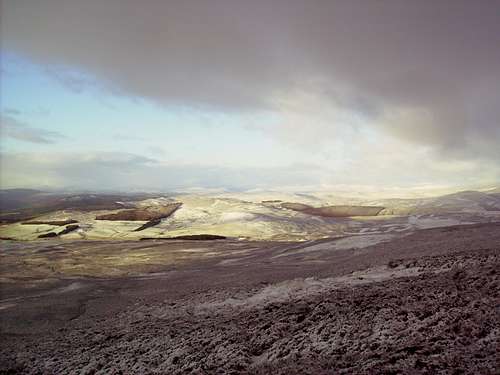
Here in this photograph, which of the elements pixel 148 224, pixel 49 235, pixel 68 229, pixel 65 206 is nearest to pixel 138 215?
pixel 148 224

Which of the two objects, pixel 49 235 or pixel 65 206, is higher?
pixel 65 206

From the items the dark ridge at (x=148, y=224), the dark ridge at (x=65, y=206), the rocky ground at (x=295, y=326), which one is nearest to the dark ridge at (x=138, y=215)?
the dark ridge at (x=148, y=224)

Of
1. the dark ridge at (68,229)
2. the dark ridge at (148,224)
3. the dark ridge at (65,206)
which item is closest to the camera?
the dark ridge at (68,229)

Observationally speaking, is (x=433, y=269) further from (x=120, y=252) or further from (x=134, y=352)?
(x=120, y=252)

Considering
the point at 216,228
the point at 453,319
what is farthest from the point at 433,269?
the point at 216,228

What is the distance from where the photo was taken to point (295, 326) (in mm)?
5246

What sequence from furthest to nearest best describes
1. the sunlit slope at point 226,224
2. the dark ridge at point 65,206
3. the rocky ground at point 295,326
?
the dark ridge at point 65,206 < the sunlit slope at point 226,224 < the rocky ground at point 295,326

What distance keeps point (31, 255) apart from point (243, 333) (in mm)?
22969

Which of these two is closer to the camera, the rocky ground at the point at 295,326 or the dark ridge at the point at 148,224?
the rocky ground at the point at 295,326

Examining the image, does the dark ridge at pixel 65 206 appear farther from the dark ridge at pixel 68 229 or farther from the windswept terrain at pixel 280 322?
the windswept terrain at pixel 280 322

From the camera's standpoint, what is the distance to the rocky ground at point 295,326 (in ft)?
13.4

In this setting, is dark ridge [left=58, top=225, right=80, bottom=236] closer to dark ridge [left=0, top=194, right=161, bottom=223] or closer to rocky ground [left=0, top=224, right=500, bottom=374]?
dark ridge [left=0, top=194, right=161, bottom=223]

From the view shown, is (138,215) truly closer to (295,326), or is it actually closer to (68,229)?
(68,229)

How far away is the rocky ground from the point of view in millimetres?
4078
